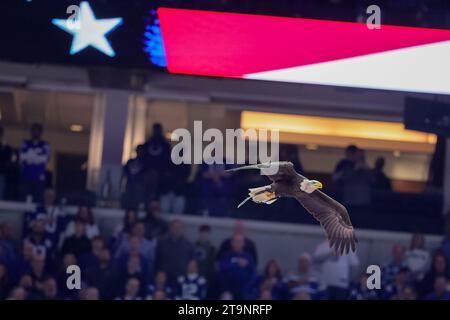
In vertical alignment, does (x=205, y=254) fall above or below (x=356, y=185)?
below

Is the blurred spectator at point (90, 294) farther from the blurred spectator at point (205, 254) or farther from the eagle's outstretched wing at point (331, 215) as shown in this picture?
the eagle's outstretched wing at point (331, 215)

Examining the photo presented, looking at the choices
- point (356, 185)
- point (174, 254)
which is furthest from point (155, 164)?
point (356, 185)

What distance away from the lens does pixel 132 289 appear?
14555mm

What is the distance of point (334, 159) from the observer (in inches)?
645

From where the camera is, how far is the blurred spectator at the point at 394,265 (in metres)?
15.2

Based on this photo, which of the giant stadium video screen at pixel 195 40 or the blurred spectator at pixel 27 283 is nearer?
the blurred spectator at pixel 27 283

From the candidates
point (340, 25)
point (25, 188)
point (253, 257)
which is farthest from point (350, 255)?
point (25, 188)

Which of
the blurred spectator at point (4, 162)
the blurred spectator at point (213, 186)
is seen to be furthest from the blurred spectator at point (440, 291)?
the blurred spectator at point (4, 162)

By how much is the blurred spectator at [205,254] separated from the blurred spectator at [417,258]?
2049 millimetres

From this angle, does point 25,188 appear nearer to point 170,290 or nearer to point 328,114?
point 170,290

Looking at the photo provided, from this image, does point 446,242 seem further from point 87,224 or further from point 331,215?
point 87,224

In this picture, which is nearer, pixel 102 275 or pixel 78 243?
pixel 102 275

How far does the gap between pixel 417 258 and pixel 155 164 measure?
285 centimetres

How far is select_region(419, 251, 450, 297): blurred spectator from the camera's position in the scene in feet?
49.6
